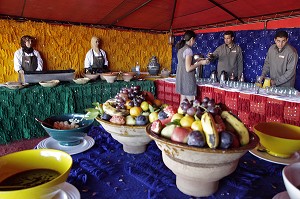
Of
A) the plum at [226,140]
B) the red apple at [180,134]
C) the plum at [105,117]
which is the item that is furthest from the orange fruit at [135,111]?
the plum at [226,140]

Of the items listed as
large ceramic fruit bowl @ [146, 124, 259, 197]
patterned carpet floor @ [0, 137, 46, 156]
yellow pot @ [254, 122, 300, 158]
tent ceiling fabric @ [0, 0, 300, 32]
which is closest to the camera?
large ceramic fruit bowl @ [146, 124, 259, 197]

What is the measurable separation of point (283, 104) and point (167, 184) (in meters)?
2.35

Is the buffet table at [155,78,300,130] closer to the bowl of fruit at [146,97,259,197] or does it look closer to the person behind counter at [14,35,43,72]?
the bowl of fruit at [146,97,259,197]

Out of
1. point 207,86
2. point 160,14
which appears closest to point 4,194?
point 207,86

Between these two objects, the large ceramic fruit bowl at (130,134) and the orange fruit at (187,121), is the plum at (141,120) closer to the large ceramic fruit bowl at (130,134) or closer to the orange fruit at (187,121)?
the large ceramic fruit bowl at (130,134)

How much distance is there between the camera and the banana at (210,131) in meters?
0.60

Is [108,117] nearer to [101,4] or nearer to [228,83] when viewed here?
[228,83]

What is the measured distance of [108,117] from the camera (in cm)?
98

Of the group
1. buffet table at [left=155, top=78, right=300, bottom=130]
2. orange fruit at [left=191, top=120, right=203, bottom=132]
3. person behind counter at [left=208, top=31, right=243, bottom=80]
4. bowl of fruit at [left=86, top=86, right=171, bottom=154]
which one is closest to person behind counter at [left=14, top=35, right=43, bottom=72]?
buffet table at [left=155, top=78, right=300, bottom=130]

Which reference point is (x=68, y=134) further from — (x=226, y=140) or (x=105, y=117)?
(x=226, y=140)

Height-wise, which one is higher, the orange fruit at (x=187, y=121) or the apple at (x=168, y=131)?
the orange fruit at (x=187, y=121)

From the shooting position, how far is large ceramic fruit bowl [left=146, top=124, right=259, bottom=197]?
0.59m

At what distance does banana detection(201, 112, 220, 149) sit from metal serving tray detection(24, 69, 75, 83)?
320cm

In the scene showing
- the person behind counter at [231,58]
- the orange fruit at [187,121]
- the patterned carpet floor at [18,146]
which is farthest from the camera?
the person behind counter at [231,58]
